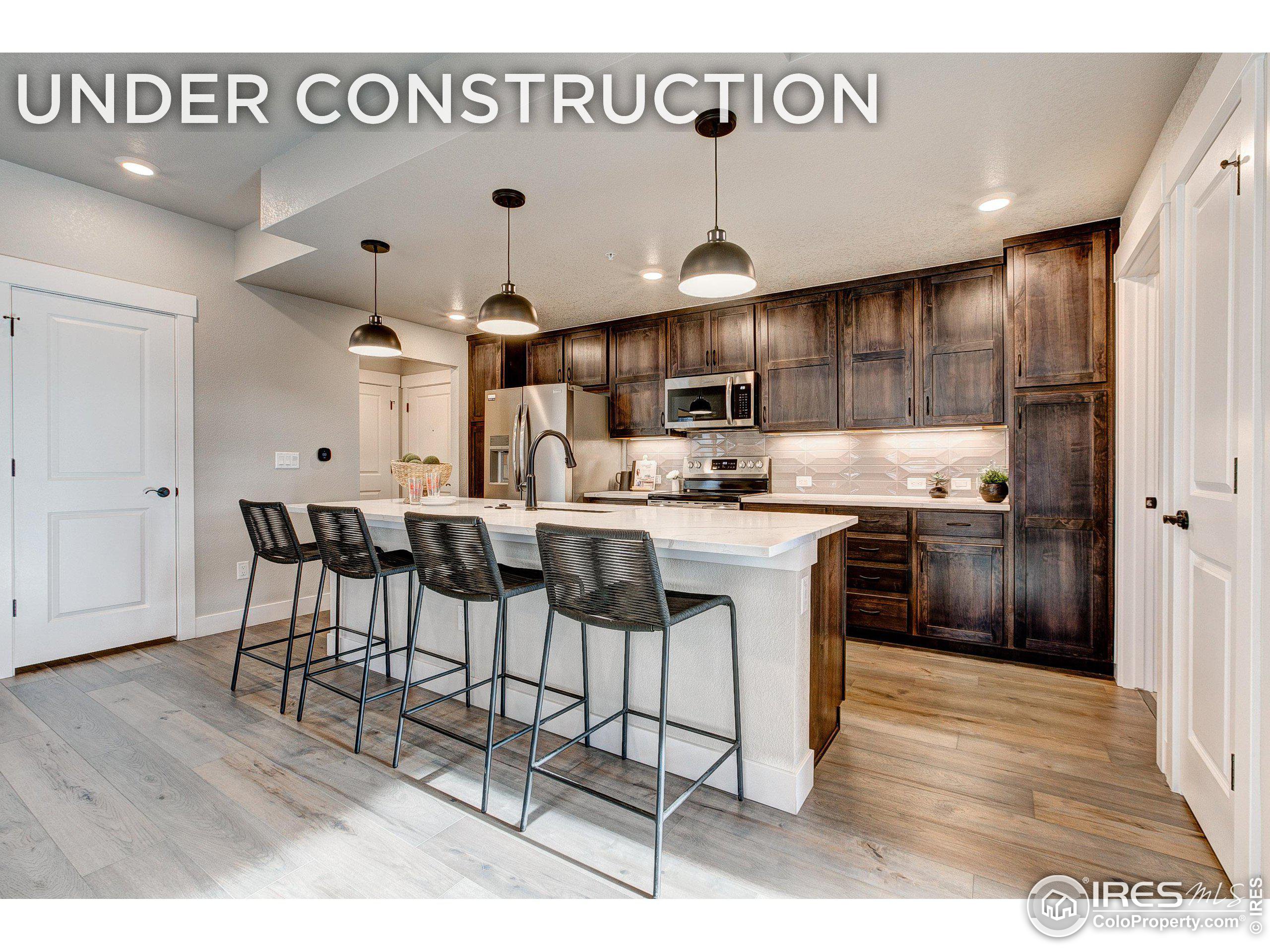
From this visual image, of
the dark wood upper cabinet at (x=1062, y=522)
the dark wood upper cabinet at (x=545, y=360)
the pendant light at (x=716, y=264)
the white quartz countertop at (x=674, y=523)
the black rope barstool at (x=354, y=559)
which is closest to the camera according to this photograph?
the white quartz countertop at (x=674, y=523)

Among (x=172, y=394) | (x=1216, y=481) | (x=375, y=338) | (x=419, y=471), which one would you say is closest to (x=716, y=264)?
(x=1216, y=481)

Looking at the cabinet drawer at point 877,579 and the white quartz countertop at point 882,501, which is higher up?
the white quartz countertop at point 882,501

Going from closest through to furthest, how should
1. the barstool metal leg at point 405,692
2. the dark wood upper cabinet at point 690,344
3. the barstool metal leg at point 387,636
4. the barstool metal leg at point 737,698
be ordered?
the barstool metal leg at point 737,698, the barstool metal leg at point 405,692, the barstool metal leg at point 387,636, the dark wood upper cabinet at point 690,344

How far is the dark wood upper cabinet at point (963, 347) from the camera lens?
3.56m

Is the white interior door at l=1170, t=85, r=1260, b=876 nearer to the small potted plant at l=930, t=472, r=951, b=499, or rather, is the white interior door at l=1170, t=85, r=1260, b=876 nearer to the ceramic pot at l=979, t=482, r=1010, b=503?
the ceramic pot at l=979, t=482, r=1010, b=503

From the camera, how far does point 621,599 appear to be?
5.38 ft

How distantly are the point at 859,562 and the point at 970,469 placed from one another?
1034mm

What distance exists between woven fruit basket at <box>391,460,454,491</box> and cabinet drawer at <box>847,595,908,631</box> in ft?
8.55

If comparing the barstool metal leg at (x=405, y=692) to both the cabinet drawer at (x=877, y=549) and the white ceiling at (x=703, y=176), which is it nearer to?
the white ceiling at (x=703, y=176)

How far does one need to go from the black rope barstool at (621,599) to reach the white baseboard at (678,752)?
3.3 inches

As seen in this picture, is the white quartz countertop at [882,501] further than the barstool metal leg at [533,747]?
Yes

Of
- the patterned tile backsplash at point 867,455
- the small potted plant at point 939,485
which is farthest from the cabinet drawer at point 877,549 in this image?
the patterned tile backsplash at point 867,455

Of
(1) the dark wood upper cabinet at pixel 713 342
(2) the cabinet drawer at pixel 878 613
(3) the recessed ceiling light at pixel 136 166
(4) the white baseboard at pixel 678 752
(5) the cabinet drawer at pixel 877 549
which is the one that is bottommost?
(4) the white baseboard at pixel 678 752
